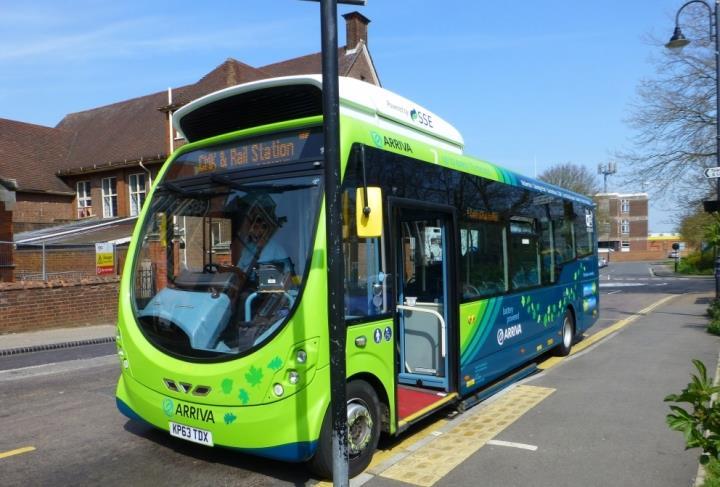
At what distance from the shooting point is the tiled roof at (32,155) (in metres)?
32.1

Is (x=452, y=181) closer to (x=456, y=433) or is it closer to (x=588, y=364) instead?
(x=456, y=433)

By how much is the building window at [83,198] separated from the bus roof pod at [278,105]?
31.3 metres

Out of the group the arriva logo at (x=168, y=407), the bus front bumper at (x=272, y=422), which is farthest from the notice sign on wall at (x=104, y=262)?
the bus front bumper at (x=272, y=422)

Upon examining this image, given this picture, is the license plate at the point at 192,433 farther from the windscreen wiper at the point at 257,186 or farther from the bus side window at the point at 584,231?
the bus side window at the point at 584,231

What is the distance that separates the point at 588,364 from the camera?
941 centimetres

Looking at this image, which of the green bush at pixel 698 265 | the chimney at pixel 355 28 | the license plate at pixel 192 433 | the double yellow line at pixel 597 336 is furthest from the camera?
the green bush at pixel 698 265

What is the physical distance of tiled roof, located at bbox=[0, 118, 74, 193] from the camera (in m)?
32.1

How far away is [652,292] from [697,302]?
5.88 m

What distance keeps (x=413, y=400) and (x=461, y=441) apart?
66cm

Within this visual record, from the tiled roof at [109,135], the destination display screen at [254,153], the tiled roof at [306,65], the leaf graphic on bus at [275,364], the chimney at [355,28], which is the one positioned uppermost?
the chimney at [355,28]

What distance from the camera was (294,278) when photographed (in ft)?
14.4

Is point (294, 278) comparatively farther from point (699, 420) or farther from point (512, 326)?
point (512, 326)

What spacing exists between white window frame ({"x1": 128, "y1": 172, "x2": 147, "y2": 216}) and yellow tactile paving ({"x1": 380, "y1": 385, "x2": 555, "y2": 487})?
27904mm

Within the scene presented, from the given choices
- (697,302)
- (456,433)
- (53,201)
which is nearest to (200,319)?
(456,433)
